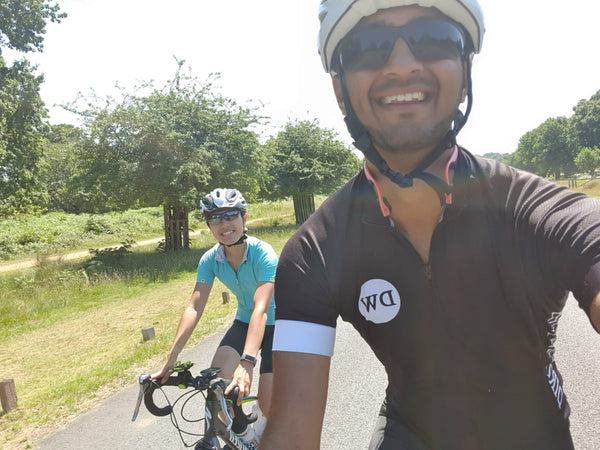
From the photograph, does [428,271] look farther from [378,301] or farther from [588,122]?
[588,122]

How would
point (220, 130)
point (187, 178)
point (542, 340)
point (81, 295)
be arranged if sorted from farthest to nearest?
point (220, 130)
point (187, 178)
point (81, 295)
point (542, 340)

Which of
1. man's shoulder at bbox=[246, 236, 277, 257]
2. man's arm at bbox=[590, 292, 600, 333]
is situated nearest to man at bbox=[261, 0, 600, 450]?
man's arm at bbox=[590, 292, 600, 333]

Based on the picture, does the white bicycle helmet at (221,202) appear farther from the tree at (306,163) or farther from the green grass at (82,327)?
the tree at (306,163)

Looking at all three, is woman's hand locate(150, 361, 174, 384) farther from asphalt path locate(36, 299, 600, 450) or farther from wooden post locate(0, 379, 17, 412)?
wooden post locate(0, 379, 17, 412)

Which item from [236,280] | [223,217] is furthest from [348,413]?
[223,217]

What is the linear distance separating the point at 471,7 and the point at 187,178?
17.2 m

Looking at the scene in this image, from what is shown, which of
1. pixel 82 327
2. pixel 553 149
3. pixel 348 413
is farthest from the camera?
pixel 553 149

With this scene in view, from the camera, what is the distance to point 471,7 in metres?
1.68

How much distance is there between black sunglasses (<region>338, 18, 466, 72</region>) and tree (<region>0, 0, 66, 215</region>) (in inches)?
671

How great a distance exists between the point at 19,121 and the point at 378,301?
61.5 ft

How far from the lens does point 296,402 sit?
150 cm

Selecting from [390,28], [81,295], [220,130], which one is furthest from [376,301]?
[220,130]

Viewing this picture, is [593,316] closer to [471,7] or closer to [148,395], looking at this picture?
[471,7]

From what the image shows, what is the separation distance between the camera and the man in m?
1.44
